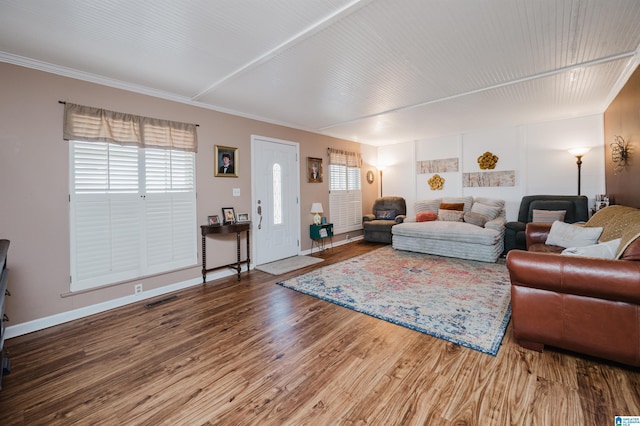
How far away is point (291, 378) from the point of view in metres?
1.79

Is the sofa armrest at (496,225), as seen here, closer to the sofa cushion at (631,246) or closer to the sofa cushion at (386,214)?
the sofa cushion at (386,214)

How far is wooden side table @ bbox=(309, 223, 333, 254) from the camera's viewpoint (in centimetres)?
536

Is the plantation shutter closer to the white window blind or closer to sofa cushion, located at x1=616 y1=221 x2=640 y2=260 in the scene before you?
the white window blind

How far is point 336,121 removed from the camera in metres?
4.95

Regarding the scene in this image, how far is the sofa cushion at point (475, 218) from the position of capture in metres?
5.07

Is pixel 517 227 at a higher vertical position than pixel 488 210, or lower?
lower

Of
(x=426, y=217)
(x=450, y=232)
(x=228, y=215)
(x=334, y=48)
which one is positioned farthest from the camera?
(x=426, y=217)

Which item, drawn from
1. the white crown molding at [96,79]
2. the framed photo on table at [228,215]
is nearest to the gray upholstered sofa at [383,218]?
the framed photo on table at [228,215]

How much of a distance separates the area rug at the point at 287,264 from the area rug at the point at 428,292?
0.43 metres

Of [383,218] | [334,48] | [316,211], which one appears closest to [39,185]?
[334,48]

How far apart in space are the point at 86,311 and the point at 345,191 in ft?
16.4

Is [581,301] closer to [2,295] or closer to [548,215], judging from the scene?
[548,215]

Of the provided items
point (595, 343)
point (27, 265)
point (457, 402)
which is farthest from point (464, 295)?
point (27, 265)

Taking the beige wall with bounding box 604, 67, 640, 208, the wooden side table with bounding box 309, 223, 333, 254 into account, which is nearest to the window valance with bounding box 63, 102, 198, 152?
the wooden side table with bounding box 309, 223, 333, 254
